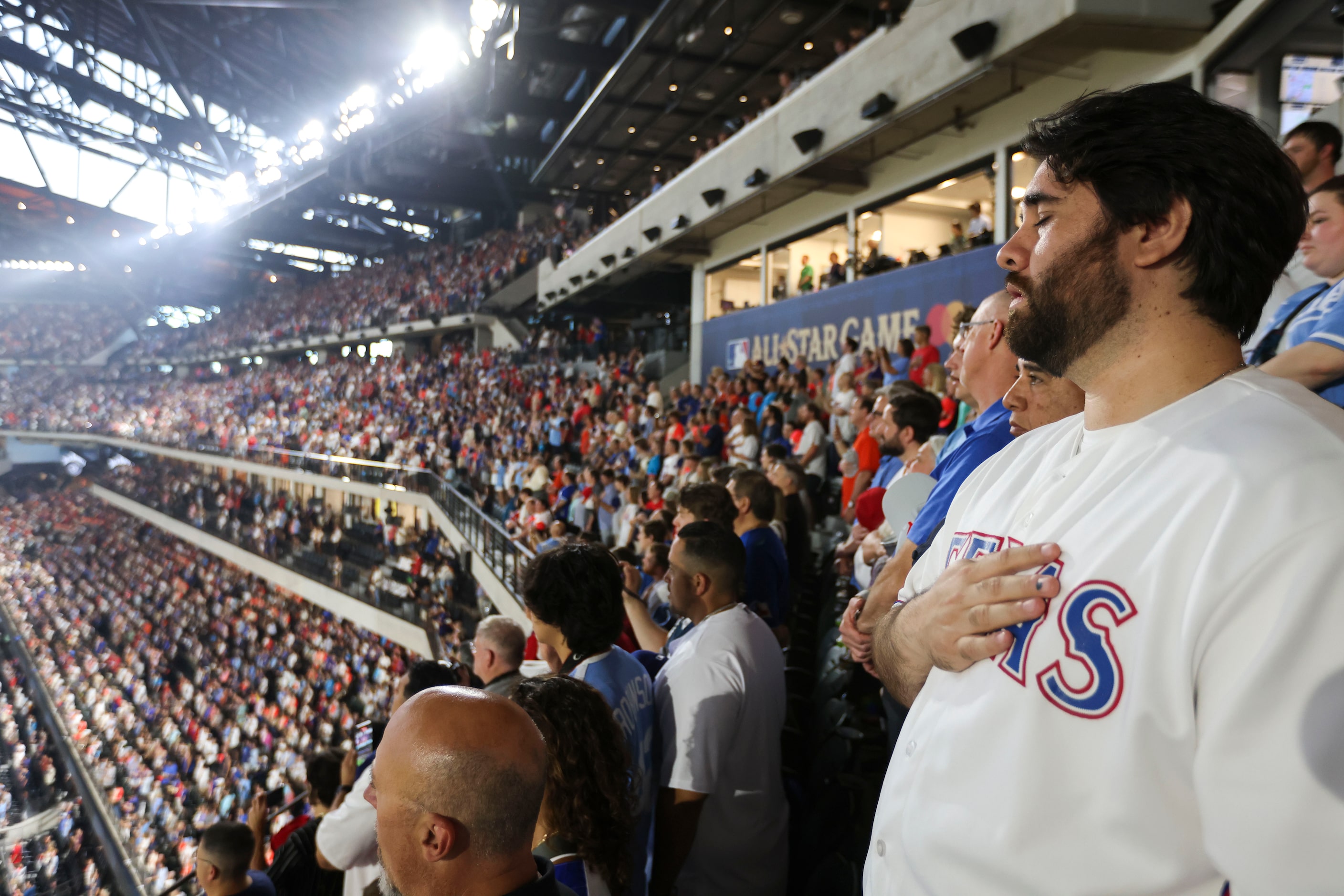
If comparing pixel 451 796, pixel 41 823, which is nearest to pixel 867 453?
pixel 451 796

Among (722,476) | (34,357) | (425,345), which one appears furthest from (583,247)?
(34,357)

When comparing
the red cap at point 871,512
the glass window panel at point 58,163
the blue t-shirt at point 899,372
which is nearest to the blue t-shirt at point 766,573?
the red cap at point 871,512

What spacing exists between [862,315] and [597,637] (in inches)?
398

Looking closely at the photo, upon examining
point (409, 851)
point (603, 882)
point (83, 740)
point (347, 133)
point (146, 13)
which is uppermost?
point (146, 13)

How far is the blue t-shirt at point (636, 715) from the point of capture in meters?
2.33

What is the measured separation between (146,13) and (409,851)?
37.0 m

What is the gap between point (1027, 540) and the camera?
1019 millimetres

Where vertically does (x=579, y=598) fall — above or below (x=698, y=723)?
above

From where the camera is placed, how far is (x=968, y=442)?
2.04m

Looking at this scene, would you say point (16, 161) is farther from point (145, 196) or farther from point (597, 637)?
point (597, 637)

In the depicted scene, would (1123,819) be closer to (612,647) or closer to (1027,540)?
(1027,540)

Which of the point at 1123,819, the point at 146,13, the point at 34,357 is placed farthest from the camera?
the point at 34,357

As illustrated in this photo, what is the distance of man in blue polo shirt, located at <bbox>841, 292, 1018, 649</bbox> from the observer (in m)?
1.76

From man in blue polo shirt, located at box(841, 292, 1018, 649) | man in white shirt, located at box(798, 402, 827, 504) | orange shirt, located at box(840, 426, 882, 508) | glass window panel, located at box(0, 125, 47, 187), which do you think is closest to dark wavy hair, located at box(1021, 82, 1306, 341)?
man in blue polo shirt, located at box(841, 292, 1018, 649)
